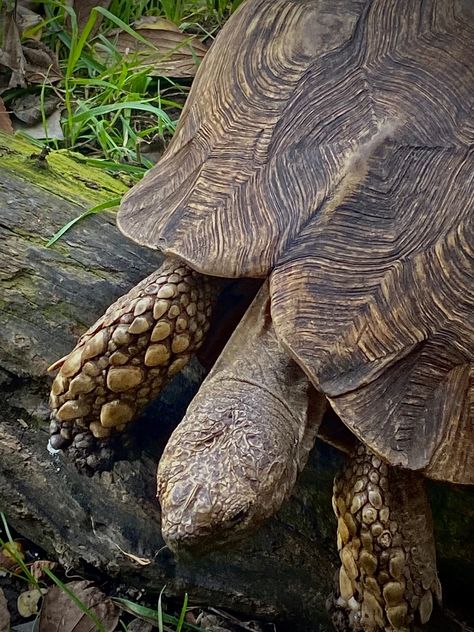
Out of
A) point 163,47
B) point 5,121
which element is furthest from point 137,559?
point 163,47

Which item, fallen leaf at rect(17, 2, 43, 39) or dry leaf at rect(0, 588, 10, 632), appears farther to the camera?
fallen leaf at rect(17, 2, 43, 39)

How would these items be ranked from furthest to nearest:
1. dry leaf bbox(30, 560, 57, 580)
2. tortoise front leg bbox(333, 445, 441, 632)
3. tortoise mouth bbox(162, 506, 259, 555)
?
dry leaf bbox(30, 560, 57, 580)
tortoise front leg bbox(333, 445, 441, 632)
tortoise mouth bbox(162, 506, 259, 555)

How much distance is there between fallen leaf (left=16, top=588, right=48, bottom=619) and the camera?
→ 2705 millimetres

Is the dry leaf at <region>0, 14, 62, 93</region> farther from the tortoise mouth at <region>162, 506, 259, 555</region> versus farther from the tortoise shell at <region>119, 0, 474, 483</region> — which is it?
the tortoise mouth at <region>162, 506, 259, 555</region>

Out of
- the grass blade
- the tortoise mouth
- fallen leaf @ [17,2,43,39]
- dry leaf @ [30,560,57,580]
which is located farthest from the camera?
fallen leaf @ [17,2,43,39]

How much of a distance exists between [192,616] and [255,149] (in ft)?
4.80

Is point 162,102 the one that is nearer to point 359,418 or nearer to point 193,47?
point 193,47

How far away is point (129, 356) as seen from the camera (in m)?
2.64

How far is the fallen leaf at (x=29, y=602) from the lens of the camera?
2.71 metres

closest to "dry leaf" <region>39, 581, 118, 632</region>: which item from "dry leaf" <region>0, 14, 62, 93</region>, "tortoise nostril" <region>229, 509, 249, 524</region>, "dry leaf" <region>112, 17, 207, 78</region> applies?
"tortoise nostril" <region>229, 509, 249, 524</region>

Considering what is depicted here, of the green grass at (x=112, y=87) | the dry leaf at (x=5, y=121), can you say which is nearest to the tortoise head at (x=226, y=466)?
the green grass at (x=112, y=87)

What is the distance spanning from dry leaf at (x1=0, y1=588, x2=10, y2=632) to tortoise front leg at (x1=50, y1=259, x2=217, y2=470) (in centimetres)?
47

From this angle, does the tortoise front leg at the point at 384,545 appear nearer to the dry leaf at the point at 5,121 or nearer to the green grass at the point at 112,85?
the green grass at the point at 112,85

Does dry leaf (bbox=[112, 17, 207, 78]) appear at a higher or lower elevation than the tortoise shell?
lower
